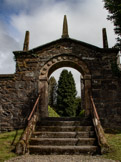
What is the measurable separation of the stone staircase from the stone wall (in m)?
1.41

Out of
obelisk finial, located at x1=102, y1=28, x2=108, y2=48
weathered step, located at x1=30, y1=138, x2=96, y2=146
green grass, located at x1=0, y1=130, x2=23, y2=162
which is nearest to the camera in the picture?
green grass, located at x1=0, y1=130, x2=23, y2=162

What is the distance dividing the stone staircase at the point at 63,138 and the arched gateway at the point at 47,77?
1.42 m

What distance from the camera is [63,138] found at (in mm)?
5516

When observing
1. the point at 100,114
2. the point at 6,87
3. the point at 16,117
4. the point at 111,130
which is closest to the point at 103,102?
the point at 100,114

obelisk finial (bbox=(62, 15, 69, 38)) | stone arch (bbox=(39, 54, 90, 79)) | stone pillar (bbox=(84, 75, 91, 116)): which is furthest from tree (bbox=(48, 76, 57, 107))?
stone pillar (bbox=(84, 75, 91, 116))

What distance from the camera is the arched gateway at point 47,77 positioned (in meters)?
7.63

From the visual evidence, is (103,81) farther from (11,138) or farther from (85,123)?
(11,138)

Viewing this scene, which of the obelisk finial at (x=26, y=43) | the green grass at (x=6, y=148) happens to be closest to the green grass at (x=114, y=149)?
the green grass at (x=6, y=148)

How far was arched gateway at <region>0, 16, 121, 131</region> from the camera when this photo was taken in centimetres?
763

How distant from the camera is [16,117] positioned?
7758 millimetres

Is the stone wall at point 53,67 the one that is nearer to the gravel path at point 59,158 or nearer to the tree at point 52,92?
the gravel path at point 59,158

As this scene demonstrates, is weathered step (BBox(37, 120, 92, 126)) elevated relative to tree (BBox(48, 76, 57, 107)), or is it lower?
lower

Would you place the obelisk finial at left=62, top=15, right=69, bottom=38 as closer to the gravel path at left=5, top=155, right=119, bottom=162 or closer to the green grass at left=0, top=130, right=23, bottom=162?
the green grass at left=0, top=130, right=23, bottom=162

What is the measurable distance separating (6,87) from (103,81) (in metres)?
4.81
